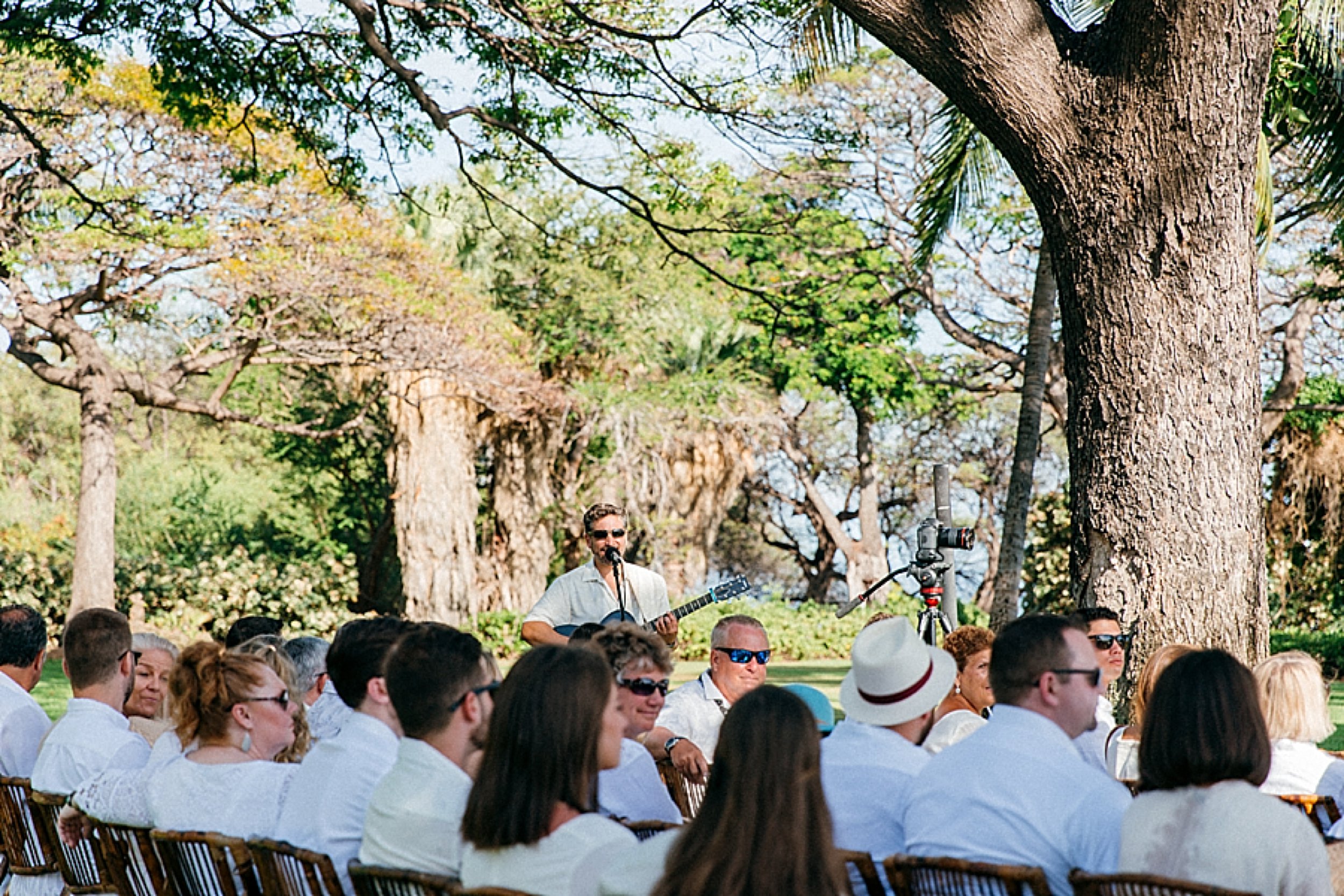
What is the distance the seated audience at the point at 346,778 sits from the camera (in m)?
3.96

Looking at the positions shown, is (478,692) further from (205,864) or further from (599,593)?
(599,593)

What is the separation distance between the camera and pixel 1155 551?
684 centimetres

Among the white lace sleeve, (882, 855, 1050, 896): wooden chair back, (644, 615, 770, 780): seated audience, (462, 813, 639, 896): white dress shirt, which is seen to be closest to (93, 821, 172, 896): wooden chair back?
the white lace sleeve

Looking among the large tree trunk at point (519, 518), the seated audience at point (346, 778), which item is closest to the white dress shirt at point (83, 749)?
the seated audience at point (346, 778)

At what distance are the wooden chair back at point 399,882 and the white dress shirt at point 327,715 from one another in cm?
219

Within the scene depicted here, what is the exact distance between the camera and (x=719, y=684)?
622 centimetres

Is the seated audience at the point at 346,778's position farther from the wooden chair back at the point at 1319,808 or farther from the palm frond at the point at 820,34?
the palm frond at the point at 820,34

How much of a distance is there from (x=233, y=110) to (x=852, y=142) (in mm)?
11027

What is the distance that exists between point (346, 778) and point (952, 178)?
15.1 metres

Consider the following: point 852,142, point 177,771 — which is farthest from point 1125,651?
point 852,142

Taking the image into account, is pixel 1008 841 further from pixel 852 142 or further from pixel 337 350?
pixel 337 350

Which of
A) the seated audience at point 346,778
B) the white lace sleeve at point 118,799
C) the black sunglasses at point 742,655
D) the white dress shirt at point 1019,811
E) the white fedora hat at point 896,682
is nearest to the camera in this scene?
the white dress shirt at point 1019,811

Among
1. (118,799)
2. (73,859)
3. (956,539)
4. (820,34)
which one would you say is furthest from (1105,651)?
(820,34)

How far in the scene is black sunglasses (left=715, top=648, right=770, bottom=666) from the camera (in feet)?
20.1
